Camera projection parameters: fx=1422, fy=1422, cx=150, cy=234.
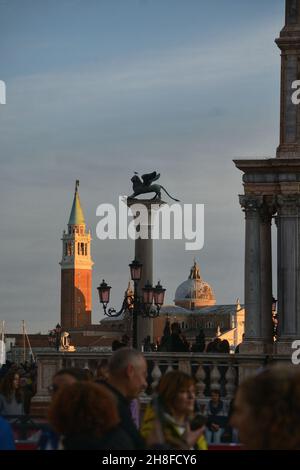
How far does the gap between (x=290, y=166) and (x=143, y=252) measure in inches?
449

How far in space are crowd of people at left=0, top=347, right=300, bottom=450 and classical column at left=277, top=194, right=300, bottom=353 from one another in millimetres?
16972

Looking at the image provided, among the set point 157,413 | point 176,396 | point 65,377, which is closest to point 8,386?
point 65,377

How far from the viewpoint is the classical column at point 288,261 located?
26344 millimetres

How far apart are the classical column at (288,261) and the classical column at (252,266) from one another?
620 millimetres

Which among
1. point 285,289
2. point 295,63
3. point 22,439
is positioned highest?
point 295,63

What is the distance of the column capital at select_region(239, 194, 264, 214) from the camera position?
88.5ft

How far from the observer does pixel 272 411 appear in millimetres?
5523

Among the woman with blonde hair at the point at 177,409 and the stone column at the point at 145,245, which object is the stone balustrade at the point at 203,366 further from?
→ the woman with blonde hair at the point at 177,409

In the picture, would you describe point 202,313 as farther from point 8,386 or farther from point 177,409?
point 177,409

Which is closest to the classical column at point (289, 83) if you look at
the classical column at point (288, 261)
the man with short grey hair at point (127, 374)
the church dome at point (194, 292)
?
the classical column at point (288, 261)

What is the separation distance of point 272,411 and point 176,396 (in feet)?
8.74

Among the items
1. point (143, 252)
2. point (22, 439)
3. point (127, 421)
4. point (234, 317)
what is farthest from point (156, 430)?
point (234, 317)

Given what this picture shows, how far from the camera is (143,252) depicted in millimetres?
37500

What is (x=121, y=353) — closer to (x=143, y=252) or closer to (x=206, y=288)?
(x=143, y=252)
